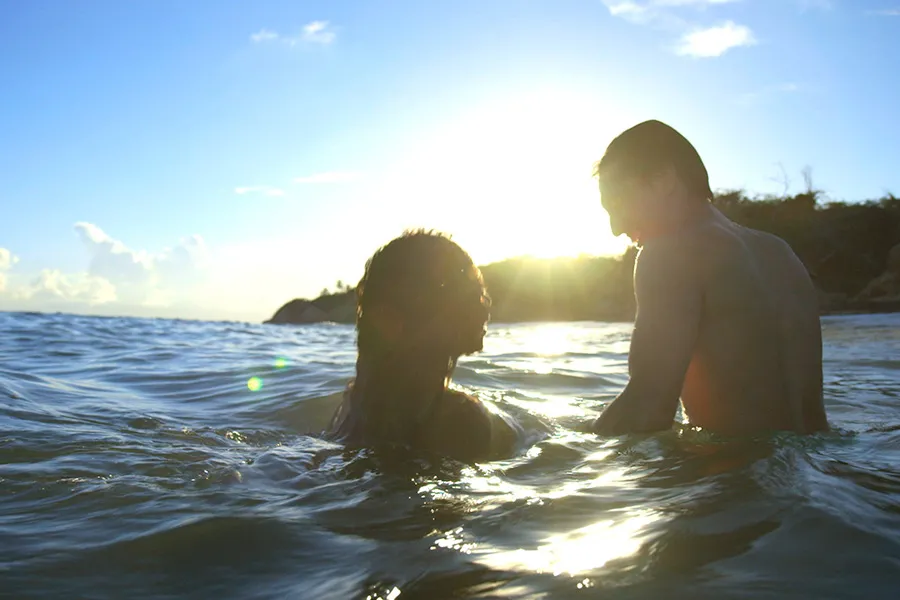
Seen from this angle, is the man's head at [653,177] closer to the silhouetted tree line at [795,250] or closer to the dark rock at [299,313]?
the silhouetted tree line at [795,250]

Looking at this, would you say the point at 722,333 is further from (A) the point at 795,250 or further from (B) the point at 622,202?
(A) the point at 795,250

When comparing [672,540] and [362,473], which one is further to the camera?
[362,473]

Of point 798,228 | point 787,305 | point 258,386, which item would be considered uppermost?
point 798,228

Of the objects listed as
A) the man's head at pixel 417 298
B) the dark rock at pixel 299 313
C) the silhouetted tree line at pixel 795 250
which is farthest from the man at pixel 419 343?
the dark rock at pixel 299 313

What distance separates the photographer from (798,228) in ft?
80.7

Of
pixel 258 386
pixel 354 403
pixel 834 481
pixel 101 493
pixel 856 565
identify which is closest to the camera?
pixel 856 565

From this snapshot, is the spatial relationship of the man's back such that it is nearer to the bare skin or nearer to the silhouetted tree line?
the bare skin

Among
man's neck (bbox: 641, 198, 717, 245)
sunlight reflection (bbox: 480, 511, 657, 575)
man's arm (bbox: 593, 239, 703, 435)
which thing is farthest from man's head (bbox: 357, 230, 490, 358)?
sunlight reflection (bbox: 480, 511, 657, 575)

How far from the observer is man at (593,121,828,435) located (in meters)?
3.11

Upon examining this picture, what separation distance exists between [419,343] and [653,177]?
1.40m

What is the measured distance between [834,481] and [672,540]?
0.92 metres

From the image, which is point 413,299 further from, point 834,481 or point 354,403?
point 834,481

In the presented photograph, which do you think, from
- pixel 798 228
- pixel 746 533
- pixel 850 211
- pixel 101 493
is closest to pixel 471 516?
pixel 746 533

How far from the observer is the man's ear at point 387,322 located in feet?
10.5
